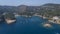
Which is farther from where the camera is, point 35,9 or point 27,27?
point 35,9

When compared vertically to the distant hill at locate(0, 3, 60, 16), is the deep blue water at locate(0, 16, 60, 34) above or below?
below

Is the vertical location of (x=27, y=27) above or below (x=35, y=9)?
below

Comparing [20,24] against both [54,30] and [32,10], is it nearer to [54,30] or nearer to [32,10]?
[32,10]

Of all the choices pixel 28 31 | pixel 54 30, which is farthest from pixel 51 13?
pixel 28 31

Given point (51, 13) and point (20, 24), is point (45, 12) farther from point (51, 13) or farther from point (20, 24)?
point (20, 24)

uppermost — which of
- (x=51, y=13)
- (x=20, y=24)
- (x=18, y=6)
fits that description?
(x=18, y=6)

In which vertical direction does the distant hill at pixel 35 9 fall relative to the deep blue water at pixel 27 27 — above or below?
above

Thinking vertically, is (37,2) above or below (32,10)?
above

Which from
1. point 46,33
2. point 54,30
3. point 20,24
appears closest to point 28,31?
point 20,24
